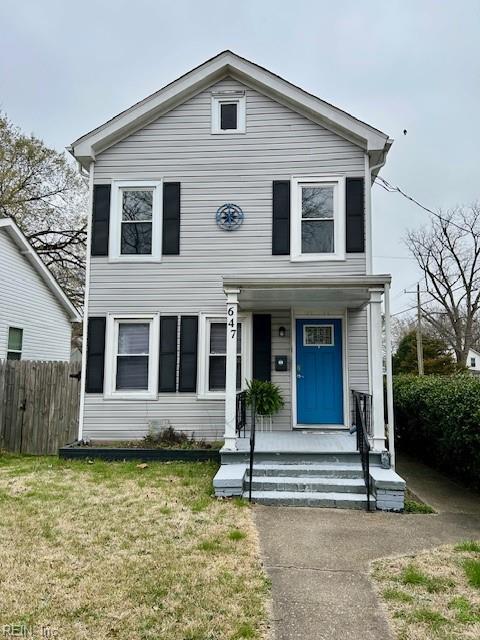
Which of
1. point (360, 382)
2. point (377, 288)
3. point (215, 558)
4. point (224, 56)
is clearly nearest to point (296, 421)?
point (360, 382)

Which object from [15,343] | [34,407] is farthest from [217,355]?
[15,343]

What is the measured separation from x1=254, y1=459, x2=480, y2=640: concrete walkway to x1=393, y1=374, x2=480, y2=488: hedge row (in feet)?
1.78

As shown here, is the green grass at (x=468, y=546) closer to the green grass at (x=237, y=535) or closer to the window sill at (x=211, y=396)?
the green grass at (x=237, y=535)

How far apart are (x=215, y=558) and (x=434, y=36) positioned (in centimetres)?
1411

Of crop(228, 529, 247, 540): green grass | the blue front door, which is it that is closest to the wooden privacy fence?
the blue front door

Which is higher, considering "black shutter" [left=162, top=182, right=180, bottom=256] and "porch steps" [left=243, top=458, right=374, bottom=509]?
"black shutter" [left=162, top=182, right=180, bottom=256]

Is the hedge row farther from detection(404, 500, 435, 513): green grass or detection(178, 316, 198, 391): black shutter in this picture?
detection(178, 316, 198, 391): black shutter

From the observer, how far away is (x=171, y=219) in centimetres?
884

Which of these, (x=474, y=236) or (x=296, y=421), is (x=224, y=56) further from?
(x=474, y=236)

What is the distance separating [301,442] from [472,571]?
3.62 meters

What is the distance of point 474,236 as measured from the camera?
2998 centimetres

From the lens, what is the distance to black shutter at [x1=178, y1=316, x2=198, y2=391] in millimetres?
8484

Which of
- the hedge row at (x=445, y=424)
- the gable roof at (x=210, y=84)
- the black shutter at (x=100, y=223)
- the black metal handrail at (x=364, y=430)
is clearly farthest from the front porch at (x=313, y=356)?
the gable roof at (x=210, y=84)

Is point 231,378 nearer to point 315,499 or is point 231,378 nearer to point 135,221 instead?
point 315,499
